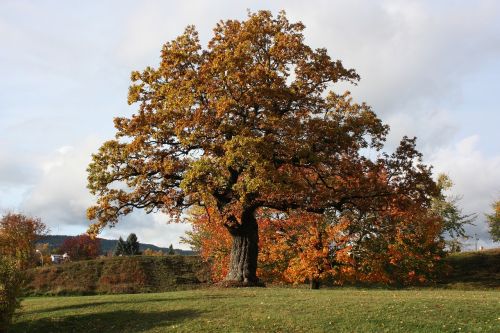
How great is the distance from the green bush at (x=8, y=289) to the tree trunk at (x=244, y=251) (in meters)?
12.1

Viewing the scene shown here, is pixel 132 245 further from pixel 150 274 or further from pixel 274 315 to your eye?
pixel 274 315

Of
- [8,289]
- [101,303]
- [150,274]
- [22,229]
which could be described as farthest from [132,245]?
[8,289]

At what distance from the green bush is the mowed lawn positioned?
1.08m

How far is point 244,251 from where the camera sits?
92.5ft

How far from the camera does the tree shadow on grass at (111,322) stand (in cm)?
1764

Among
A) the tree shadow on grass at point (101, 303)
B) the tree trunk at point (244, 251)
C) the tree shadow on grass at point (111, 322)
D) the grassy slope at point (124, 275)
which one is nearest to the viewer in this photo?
the tree shadow on grass at point (111, 322)

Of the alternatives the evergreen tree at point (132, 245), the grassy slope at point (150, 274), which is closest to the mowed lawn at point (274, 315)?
the grassy slope at point (150, 274)

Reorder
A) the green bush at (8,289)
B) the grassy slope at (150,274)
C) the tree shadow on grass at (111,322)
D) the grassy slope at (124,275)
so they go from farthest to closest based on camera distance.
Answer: the grassy slope at (124,275), the grassy slope at (150,274), the green bush at (8,289), the tree shadow on grass at (111,322)

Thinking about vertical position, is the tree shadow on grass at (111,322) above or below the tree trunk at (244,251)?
below

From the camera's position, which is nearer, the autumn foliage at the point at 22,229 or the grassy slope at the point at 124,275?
the grassy slope at the point at 124,275

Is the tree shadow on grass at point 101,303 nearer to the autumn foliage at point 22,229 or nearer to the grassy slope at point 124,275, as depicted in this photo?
the grassy slope at point 124,275

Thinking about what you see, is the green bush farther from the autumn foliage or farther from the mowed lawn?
the autumn foliage

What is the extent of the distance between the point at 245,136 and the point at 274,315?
30.2ft

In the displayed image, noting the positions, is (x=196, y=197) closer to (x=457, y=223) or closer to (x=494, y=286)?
(x=494, y=286)
